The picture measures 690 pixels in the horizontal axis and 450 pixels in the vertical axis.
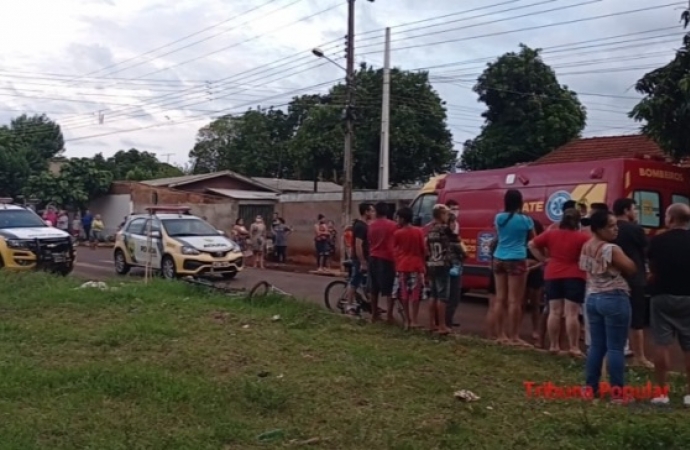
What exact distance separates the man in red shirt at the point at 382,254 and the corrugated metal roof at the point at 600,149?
1433 centimetres

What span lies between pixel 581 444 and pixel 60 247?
51.9 feet

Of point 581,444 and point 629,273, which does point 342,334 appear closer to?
point 629,273

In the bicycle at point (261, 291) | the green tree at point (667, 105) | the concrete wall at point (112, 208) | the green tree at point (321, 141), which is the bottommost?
the bicycle at point (261, 291)

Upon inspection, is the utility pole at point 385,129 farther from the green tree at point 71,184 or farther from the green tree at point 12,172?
the green tree at point 12,172

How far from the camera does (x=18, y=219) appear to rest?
783 inches

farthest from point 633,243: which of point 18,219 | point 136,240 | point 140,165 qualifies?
point 140,165

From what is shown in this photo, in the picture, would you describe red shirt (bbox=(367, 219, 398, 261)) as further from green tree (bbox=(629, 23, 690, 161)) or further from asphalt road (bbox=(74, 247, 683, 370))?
green tree (bbox=(629, 23, 690, 161))

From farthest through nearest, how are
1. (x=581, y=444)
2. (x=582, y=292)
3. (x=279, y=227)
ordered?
(x=279, y=227)
(x=582, y=292)
(x=581, y=444)

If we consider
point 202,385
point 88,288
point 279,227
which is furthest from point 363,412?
point 279,227

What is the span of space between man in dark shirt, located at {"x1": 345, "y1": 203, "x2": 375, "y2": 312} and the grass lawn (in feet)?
4.84

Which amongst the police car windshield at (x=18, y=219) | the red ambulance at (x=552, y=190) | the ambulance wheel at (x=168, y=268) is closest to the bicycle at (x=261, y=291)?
the red ambulance at (x=552, y=190)

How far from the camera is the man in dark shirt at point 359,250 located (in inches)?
493

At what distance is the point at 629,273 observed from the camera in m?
6.82

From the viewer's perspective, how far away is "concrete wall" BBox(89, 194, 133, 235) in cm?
4369
